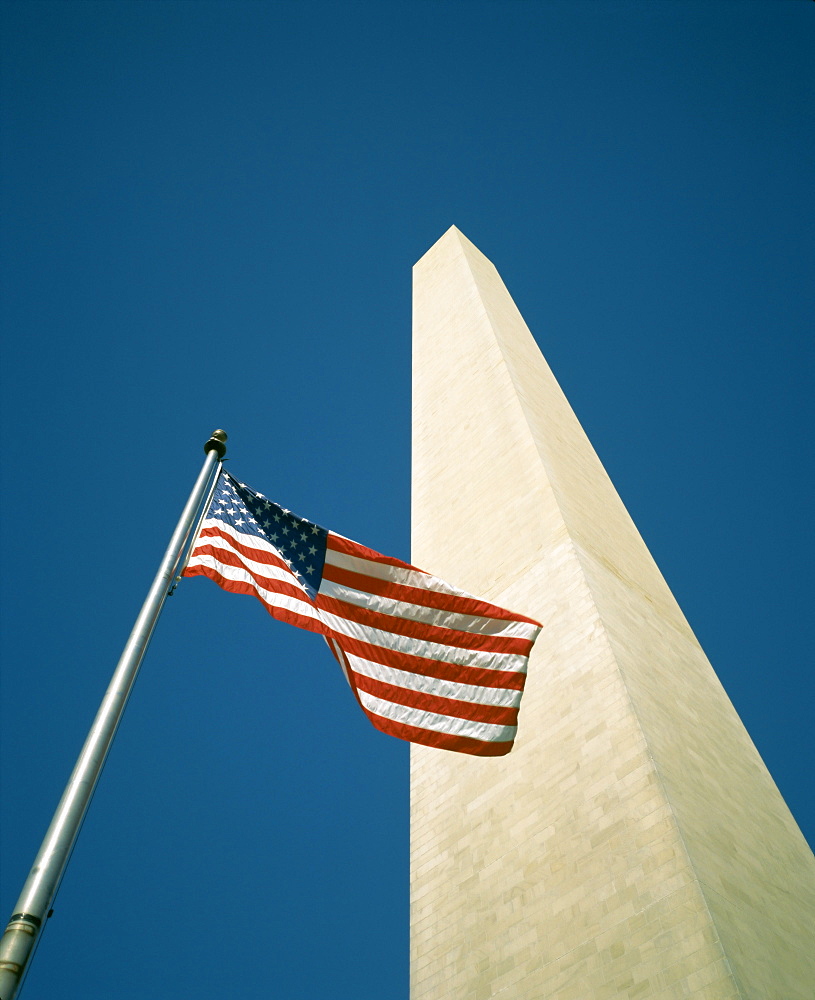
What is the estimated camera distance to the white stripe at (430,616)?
723 cm

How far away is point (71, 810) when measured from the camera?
17.1ft

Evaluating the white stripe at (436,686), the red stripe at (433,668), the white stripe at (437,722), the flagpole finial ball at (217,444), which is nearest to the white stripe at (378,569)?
the red stripe at (433,668)

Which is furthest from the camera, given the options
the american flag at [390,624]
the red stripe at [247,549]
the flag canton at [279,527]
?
the red stripe at [247,549]

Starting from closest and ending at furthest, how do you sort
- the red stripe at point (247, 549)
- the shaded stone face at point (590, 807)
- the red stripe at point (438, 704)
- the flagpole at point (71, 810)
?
the flagpole at point (71, 810), the red stripe at point (438, 704), the shaded stone face at point (590, 807), the red stripe at point (247, 549)

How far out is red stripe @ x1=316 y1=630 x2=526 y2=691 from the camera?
7010mm

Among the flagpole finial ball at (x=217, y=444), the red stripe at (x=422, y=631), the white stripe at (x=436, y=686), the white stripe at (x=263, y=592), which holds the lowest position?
the white stripe at (x=436, y=686)

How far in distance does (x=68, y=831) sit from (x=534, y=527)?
9102 mm

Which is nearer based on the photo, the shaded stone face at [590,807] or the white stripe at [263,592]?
the shaded stone face at [590,807]

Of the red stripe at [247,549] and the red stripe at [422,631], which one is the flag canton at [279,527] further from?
the red stripe at [422,631]

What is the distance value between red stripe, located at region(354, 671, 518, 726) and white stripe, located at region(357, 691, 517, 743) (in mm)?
31

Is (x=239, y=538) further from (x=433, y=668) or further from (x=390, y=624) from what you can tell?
(x=433, y=668)

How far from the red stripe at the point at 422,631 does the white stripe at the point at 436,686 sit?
1.04 ft

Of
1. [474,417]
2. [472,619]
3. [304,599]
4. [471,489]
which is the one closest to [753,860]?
[472,619]

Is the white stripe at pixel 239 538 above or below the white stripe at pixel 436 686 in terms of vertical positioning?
above
